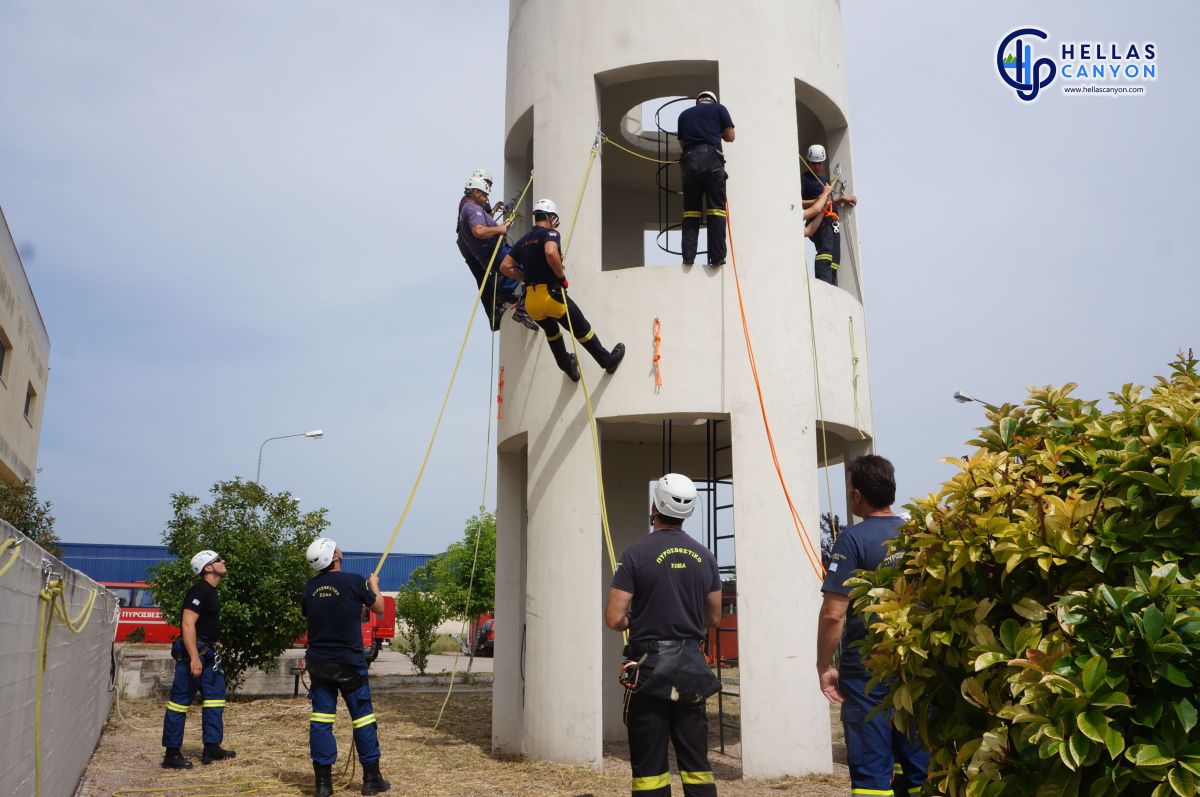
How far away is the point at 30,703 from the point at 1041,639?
4.74 metres

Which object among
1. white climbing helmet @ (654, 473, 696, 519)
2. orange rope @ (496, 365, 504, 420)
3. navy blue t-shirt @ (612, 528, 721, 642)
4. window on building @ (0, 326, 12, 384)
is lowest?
navy blue t-shirt @ (612, 528, 721, 642)

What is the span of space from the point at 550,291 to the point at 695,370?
1.58m

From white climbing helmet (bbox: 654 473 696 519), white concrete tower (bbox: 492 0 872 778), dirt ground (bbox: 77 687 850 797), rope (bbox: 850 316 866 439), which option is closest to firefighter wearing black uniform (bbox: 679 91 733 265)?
white concrete tower (bbox: 492 0 872 778)

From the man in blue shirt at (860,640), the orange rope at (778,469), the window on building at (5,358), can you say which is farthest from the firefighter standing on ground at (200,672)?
the window on building at (5,358)

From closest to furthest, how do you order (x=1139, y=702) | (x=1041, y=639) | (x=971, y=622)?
(x=1139, y=702) → (x=1041, y=639) → (x=971, y=622)

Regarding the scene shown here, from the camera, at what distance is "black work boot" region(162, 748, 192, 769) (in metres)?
9.03

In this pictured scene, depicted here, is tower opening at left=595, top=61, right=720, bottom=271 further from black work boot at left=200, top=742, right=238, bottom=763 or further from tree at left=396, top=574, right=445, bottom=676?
tree at left=396, top=574, right=445, bottom=676

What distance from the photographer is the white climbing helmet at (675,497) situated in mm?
5809

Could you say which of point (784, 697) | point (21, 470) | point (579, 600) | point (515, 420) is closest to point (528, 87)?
point (515, 420)

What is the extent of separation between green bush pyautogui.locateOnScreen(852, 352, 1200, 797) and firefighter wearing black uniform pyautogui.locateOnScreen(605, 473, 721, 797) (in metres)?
1.94

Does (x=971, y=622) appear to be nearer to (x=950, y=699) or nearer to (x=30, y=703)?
(x=950, y=699)

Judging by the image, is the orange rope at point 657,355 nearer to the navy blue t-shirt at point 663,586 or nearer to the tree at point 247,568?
the navy blue t-shirt at point 663,586

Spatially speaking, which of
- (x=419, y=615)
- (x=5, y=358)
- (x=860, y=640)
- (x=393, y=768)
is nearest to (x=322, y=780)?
(x=393, y=768)

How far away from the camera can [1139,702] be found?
2678 millimetres
